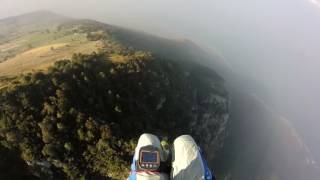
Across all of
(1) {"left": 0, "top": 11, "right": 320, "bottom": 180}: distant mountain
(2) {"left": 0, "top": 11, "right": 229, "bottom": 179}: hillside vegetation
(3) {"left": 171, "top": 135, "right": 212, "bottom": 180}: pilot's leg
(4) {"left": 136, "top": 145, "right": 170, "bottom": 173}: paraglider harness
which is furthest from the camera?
(1) {"left": 0, "top": 11, "right": 320, "bottom": 180}: distant mountain

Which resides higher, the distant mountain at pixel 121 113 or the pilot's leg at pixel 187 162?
the pilot's leg at pixel 187 162

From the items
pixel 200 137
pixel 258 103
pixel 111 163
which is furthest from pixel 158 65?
pixel 258 103

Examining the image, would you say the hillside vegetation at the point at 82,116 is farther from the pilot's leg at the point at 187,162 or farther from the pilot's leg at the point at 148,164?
the pilot's leg at the point at 187,162

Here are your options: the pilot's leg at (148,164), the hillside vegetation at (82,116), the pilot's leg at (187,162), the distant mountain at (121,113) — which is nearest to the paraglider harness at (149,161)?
the pilot's leg at (148,164)

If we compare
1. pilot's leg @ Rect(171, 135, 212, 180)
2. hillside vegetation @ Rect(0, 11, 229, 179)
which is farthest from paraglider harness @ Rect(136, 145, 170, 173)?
hillside vegetation @ Rect(0, 11, 229, 179)

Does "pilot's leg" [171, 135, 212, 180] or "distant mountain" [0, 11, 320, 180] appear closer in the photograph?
"pilot's leg" [171, 135, 212, 180]

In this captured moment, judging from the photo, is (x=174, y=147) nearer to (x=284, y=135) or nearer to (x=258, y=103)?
(x=284, y=135)

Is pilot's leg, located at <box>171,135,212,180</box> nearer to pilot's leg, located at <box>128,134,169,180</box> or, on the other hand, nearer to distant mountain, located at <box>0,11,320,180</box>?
pilot's leg, located at <box>128,134,169,180</box>

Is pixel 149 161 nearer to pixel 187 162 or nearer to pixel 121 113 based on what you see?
pixel 187 162

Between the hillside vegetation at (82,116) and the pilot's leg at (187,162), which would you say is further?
the hillside vegetation at (82,116)

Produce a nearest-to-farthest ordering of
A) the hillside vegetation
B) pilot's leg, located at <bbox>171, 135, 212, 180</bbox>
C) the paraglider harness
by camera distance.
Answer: the paraglider harness
pilot's leg, located at <bbox>171, 135, 212, 180</bbox>
the hillside vegetation
